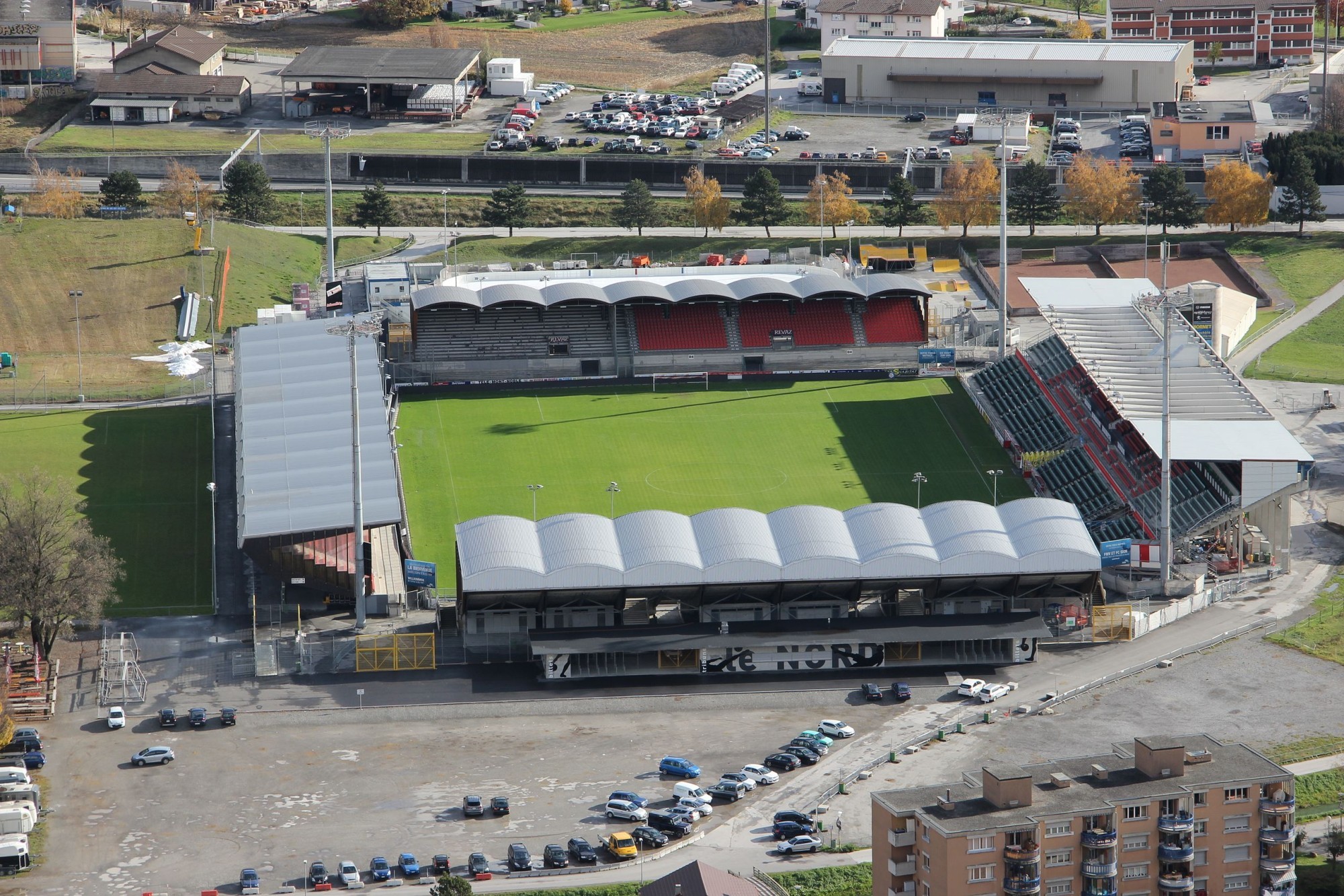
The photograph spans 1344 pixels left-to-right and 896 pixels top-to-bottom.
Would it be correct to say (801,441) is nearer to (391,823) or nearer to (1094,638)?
(1094,638)

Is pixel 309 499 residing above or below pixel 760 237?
below

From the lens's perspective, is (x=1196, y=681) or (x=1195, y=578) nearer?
(x=1196, y=681)

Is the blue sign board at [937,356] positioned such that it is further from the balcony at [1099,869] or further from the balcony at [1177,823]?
the balcony at [1099,869]

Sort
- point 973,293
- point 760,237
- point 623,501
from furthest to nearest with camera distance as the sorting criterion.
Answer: point 760,237
point 973,293
point 623,501

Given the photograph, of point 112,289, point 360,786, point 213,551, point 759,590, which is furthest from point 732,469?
point 112,289

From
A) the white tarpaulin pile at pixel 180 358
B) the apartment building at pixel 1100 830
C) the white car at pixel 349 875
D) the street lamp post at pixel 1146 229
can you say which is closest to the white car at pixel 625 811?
the white car at pixel 349 875

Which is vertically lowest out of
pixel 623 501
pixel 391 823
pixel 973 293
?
pixel 391 823

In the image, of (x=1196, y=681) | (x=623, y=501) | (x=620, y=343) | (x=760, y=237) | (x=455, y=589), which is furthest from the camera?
(x=760, y=237)

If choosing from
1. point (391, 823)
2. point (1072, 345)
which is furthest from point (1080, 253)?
point (391, 823)
